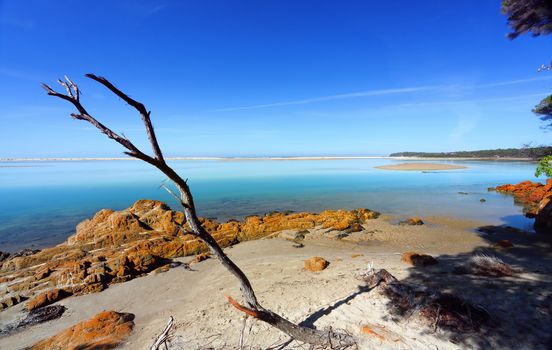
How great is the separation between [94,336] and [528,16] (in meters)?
16.2

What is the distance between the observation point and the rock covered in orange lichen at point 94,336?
622cm

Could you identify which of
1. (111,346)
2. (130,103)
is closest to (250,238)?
(111,346)

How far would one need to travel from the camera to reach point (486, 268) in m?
7.70

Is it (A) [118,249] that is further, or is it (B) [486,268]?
(A) [118,249]

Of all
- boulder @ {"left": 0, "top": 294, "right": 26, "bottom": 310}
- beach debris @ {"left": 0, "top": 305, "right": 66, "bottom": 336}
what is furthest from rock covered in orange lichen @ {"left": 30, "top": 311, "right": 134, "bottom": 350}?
boulder @ {"left": 0, "top": 294, "right": 26, "bottom": 310}

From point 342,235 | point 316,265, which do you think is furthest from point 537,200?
point 316,265

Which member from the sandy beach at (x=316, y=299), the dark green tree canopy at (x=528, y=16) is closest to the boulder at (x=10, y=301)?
the sandy beach at (x=316, y=299)

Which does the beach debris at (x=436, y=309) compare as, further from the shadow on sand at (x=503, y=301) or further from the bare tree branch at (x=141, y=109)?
the bare tree branch at (x=141, y=109)

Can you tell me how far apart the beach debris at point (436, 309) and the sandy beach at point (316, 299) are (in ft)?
0.50

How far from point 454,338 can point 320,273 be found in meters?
4.55

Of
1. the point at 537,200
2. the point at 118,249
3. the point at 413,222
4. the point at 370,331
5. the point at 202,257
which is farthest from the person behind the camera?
the point at 537,200

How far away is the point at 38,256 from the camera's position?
1241 cm

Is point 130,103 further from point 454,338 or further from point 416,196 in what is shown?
point 416,196

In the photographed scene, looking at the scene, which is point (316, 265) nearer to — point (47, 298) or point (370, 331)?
point (370, 331)
